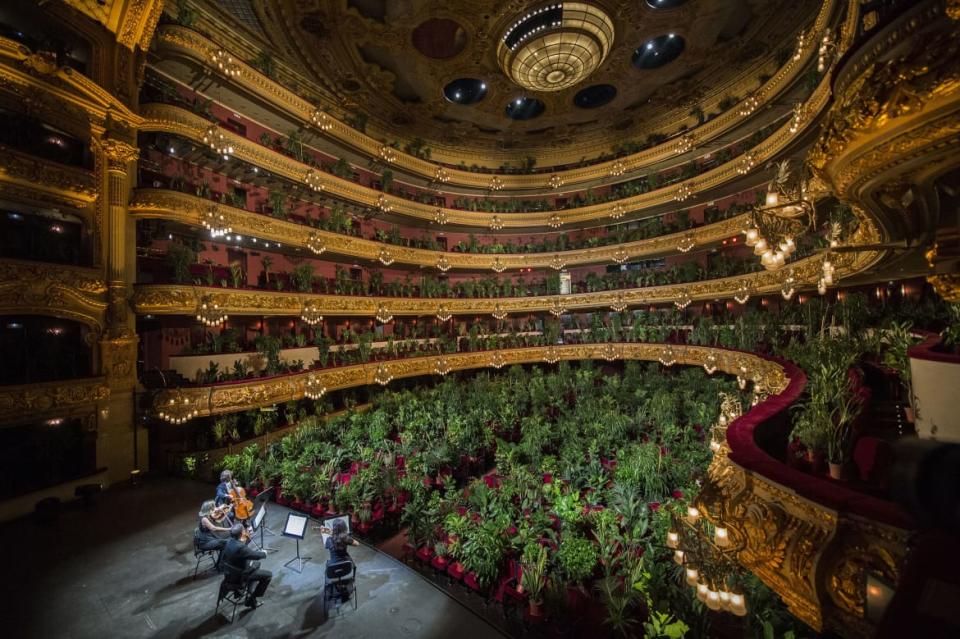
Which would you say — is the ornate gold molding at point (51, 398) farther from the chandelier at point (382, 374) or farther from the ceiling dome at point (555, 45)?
the ceiling dome at point (555, 45)

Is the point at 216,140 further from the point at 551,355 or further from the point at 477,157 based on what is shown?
the point at 551,355

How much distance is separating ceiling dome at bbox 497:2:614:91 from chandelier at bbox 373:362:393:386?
15.5m

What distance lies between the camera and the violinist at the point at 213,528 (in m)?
7.20

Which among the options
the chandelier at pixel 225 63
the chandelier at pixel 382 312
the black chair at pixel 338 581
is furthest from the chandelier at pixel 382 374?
the chandelier at pixel 225 63

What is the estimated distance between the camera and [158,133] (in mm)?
13734

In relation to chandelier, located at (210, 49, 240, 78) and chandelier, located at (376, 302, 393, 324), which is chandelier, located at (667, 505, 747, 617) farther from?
chandelier, located at (210, 49, 240, 78)

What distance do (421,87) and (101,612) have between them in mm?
21328

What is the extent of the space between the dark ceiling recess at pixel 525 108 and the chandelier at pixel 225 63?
13.4m

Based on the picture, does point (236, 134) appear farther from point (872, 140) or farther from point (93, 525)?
point (872, 140)

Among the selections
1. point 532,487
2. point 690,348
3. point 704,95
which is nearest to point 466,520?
point 532,487

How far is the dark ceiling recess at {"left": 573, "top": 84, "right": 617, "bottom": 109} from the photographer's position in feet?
68.0

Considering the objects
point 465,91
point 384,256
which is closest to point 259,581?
point 384,256

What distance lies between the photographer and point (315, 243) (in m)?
17.4

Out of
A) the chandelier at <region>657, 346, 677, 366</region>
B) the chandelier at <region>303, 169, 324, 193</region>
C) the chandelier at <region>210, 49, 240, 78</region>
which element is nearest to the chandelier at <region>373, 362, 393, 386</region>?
the chandelier at <region>303, 169, 324, 193</region>
